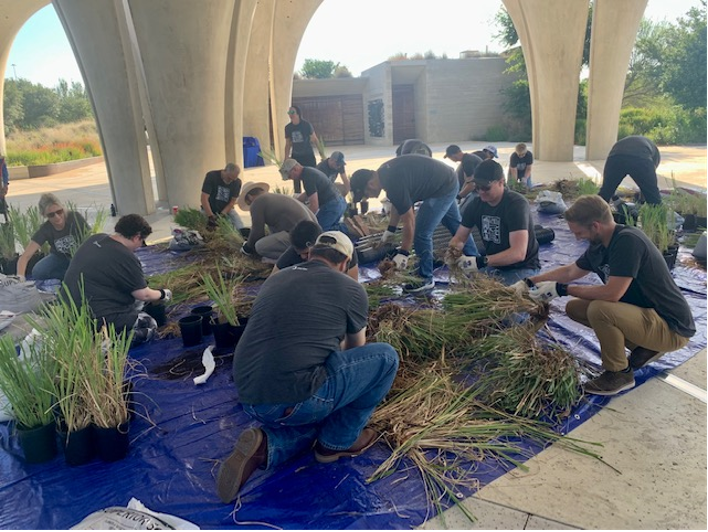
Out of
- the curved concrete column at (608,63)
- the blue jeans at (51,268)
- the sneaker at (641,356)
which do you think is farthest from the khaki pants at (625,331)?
the curved concrete column at (608,63)

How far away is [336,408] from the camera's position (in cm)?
231

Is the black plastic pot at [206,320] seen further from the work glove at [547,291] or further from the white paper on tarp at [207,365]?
the work glove at [547,291]

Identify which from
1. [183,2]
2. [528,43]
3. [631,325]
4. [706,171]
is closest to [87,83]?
[183,2]

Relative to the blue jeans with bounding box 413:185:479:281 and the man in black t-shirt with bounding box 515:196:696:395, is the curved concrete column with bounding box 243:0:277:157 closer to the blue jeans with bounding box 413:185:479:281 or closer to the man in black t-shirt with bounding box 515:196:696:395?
the blue jeans with bounding box 413:185:479:281

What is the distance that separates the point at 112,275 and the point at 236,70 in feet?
21.9

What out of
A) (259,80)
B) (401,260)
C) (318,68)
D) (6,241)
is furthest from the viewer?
(318,68)

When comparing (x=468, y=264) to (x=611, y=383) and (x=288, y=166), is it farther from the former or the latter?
(x=288, y=166)

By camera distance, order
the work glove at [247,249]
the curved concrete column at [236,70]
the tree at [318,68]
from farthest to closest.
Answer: the tree at [318,68]
the curved concrete column at [236,70]
the work glove at [247,249]

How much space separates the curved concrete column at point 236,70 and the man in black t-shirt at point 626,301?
7522 millimetres

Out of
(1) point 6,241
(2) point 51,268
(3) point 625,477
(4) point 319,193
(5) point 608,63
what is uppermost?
(5) point 608,63

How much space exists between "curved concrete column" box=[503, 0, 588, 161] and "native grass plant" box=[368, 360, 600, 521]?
12.1m

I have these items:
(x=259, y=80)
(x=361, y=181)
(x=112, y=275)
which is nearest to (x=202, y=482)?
(x=112, y=275)

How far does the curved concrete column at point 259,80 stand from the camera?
15.0m

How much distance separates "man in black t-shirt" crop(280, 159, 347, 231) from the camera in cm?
565
